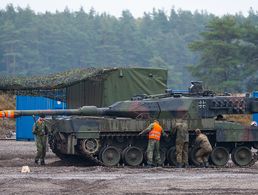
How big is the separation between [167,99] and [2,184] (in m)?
8.65

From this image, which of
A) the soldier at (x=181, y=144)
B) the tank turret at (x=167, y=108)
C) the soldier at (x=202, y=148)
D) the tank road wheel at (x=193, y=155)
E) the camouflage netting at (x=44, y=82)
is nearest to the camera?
the soldier at (x=181, y=144)

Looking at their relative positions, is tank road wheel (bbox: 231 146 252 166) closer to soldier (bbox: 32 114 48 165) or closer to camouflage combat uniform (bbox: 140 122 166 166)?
camouflage combat uniform (bbox: 140 122 166 166)

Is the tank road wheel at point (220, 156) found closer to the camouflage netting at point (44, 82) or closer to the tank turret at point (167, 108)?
the tank turret at point (167, 108)

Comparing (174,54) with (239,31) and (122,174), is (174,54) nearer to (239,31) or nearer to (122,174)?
(239,31)

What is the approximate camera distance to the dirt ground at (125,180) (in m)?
18.7

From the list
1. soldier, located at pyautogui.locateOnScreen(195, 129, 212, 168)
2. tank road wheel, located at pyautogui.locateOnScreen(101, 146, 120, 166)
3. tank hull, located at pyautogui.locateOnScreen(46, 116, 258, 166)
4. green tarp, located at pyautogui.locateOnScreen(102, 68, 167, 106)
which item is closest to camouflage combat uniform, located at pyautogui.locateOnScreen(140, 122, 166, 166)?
tank hull, located at pyautogui.locateOnScreen(46, 116, 258, 166)

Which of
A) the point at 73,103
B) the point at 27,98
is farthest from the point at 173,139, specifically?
the point at 27,98

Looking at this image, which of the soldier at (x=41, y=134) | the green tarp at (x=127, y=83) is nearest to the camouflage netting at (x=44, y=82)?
the green tarp at (x=127, y=83)

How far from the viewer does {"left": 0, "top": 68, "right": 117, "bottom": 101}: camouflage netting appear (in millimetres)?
31359

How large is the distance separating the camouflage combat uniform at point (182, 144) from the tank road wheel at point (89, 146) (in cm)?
249

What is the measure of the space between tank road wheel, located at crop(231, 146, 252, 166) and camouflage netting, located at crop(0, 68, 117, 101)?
20.8ft

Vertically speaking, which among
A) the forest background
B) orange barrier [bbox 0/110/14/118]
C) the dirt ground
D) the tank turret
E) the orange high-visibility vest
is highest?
the forest background

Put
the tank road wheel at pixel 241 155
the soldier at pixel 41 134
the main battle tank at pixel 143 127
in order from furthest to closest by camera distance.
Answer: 1. the tank road wheel at pixel 241 155
2. the soldier at pixel 41 134
3. the main battle tank at pixel 143 127

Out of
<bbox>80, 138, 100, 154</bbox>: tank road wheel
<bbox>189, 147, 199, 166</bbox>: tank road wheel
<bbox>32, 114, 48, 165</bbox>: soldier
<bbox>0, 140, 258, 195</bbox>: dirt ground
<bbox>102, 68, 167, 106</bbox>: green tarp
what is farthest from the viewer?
<bbox>102, 68, 167, 106</bbox>: green tarp
